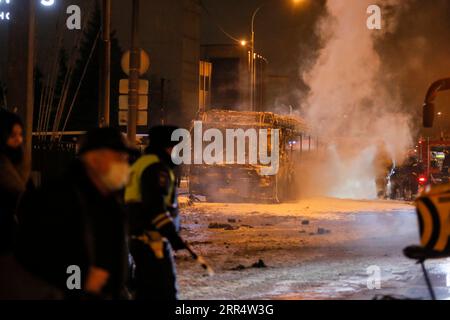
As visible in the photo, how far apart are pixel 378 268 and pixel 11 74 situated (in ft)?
19.1

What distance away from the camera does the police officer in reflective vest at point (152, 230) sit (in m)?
5.62

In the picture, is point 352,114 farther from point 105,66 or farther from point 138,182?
point 138,182

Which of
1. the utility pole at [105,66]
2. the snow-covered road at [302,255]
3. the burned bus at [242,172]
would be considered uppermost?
the utility pole at [105,66]

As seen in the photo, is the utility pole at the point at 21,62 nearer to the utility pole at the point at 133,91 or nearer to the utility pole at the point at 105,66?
the utility pole at the point at 105,66

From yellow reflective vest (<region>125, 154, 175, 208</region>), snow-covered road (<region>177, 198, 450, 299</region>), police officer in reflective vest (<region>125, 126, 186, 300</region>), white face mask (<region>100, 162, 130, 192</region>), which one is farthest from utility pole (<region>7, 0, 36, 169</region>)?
white face mask (<region>100, 162, 130, 192</region>)

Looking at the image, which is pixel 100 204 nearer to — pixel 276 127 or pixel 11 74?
pixel 11 74

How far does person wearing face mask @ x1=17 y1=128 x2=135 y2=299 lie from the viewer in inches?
145

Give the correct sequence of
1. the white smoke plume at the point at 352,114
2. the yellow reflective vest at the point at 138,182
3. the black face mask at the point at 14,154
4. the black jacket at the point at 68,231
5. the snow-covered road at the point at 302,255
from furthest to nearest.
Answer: the white smoke plume at the point at 352,114 < the snow-covered road at the point at 302,255 < the yellow reflective vest at the point at 138,182 < the black face mask at the point at 14,154 < the black jacket at the point at 68,231

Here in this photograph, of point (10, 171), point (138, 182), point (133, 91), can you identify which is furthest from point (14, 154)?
point (133, 91)

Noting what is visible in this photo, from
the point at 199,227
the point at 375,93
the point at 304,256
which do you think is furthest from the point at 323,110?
the point at 304,256

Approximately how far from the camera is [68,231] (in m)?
3.67

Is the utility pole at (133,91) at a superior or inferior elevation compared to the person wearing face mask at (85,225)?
superior

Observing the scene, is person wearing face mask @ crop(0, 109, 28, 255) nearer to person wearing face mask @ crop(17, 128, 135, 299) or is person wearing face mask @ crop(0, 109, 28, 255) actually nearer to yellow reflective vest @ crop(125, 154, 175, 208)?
yellow reflective vest @ crop(125, 154, 175, 208)

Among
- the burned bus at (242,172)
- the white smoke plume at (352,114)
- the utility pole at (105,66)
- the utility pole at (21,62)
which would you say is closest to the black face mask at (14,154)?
the utility pole at (21,62)
